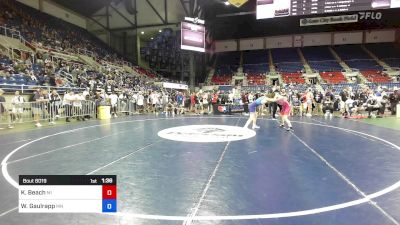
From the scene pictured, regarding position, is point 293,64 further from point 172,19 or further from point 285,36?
point 172,19

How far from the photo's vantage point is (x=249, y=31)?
1631 inches

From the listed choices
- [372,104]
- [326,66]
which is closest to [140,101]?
[372,104]

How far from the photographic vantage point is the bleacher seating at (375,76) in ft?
104

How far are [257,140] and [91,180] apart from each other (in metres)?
5.89

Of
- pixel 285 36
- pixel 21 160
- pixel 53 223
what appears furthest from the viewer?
pixel 285 36

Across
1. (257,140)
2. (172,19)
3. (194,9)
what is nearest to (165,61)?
(172,19)

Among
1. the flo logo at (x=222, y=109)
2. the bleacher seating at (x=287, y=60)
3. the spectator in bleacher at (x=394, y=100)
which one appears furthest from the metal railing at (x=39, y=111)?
the bleacher seating at (x=287, y=60)

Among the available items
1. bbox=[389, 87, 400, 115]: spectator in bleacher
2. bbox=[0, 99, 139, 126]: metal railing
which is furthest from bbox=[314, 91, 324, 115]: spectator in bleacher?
Answer: bbox=[0, 99, 139, 126]: metal railing

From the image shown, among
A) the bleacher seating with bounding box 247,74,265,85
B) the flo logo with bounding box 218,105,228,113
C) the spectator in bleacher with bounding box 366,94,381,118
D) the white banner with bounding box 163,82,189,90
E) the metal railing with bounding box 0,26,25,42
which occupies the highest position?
the metal railing with bounding box 0,26,25,42

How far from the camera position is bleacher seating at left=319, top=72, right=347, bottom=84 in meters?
33.6

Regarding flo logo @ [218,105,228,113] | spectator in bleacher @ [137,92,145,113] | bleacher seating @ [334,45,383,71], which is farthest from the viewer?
bleacher seating @ [334,45,383,71]

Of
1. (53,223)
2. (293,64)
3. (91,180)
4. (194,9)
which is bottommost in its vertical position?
(53,223)

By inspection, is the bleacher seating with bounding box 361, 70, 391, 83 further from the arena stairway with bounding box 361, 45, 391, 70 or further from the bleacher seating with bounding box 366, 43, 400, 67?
the bleacher seating with bounding box 366, 43, 400, 67
